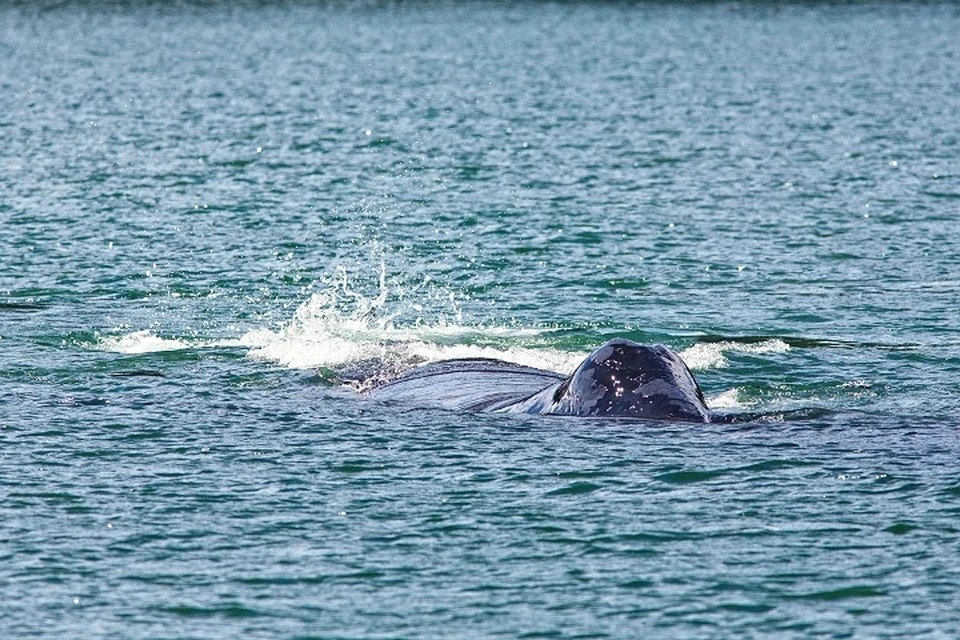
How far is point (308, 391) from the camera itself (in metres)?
24.3

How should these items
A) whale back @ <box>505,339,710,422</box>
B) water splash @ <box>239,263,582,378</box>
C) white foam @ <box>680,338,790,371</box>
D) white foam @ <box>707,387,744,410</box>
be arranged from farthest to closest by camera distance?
water splash @ <box>239,263,582,378</box> → white foam @ <box>680,338,790,371</box> → white foam @ <box>707,387,744,410</box> → whale back @ <box>505,339,710,422</box>

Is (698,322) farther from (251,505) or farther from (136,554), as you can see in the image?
(136,554)

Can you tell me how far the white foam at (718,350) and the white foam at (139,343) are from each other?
282 inches

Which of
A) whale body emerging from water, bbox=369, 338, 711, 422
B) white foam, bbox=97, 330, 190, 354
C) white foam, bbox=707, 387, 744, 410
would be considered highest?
whale body emerging from water, bbox=369, 338, 711, 422

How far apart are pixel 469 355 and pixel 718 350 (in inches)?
137

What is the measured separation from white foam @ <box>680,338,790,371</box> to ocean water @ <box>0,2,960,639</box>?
9cm

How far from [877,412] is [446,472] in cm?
571

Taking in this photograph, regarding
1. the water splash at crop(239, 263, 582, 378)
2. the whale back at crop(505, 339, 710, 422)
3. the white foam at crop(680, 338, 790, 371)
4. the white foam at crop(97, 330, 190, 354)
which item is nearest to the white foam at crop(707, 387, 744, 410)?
the whale back at crop(505, 339, 710, 422)

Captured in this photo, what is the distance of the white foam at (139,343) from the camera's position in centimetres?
2678

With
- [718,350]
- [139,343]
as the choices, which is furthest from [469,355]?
[139,343]

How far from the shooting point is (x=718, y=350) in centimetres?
2645

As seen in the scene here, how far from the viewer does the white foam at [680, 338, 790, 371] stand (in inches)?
1008

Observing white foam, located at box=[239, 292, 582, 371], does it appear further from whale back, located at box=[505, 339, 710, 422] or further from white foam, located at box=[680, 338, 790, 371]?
whale back, located at box=[505, 339, 710, 422]

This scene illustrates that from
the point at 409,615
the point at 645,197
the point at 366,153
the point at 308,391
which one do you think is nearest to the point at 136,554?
the point at 409,615
